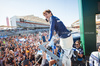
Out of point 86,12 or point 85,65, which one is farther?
point 86,12

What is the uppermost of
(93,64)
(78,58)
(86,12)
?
(86,12)

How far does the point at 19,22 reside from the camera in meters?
18.2

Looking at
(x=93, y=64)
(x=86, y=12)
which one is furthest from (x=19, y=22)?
(x=93, y=64)

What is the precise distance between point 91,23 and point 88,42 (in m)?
0.94

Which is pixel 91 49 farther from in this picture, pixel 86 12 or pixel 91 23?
pixel 86 12

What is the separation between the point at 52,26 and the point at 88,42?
9.30 ft

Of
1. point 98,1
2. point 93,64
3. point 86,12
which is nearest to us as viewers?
point 93,64

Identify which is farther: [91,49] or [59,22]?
[91,49]

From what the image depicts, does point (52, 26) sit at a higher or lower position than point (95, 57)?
higher

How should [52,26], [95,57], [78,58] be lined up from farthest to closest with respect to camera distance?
[78,58] < [95,57] < [52,26]

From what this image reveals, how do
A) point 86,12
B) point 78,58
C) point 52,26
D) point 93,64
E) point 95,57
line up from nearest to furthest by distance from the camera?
point 52,26, point 95,57, point 93,64, point 78,58, point 86,12

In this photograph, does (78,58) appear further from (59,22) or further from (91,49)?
(59,22)

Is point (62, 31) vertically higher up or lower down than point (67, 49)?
higher up

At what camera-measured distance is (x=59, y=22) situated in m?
1.56
